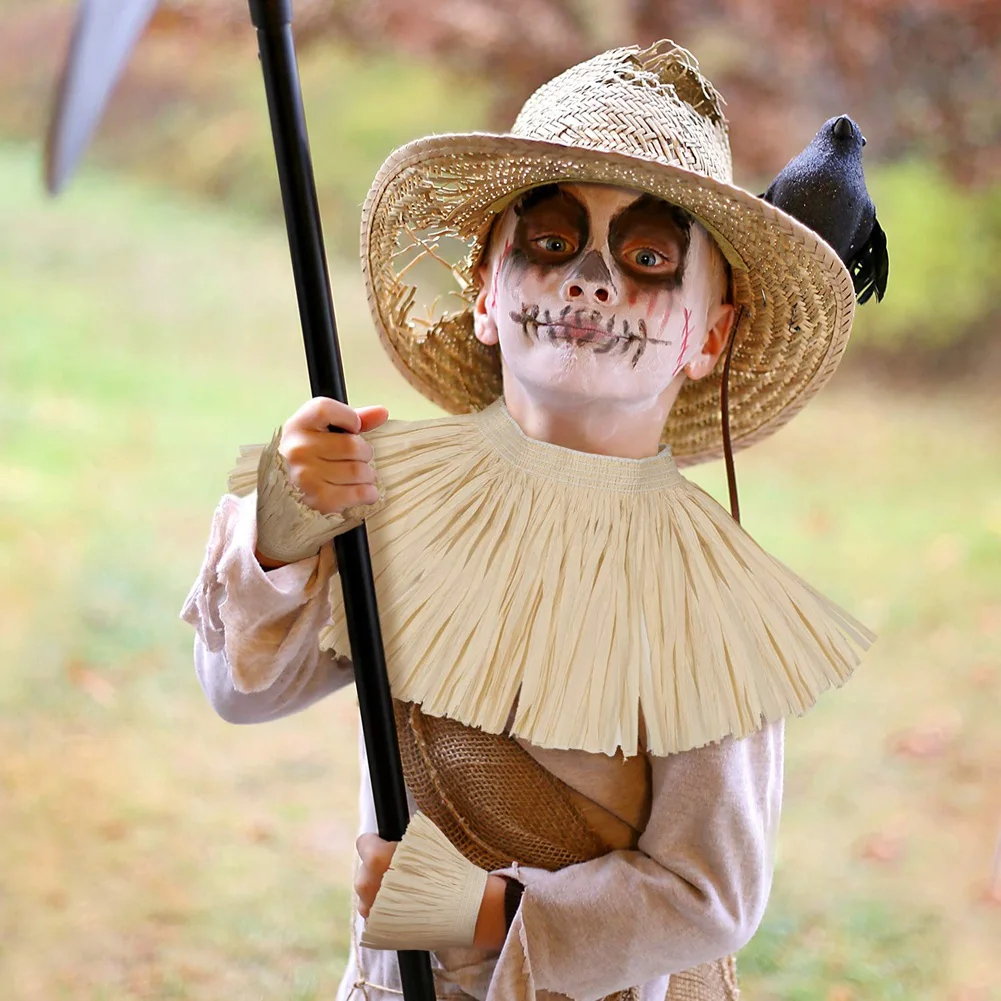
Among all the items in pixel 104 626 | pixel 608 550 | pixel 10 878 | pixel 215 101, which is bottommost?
pixel 10 878

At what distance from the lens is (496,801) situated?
84cm

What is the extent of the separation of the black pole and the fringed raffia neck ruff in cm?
4

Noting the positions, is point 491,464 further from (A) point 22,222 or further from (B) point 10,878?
(A) point 22,222

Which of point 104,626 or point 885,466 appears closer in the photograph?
point 104,626

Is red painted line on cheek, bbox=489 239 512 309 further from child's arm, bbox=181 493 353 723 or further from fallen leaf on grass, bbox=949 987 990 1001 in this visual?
fallen leaf on grass, bbox=949 987 990 1001

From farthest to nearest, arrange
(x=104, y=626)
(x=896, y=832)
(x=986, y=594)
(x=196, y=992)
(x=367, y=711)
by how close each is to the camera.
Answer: (x=986, y=594), (x=104, y=626), (x=896, y=832), (x=196, y=992), (x=367, y=711)

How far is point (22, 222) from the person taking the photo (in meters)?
2.60

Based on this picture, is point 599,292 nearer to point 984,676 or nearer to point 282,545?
point 282,545

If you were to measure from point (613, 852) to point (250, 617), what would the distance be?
0.30m

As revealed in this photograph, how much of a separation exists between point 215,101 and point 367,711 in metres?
2.27

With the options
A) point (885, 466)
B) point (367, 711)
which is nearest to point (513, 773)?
point (367, 711)

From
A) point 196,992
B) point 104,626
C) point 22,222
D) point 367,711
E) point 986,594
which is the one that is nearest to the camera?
point 367,711

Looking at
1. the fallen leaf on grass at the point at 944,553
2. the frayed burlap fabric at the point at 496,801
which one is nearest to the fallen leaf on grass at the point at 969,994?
the fallen leaf on grass at the point at 944,553

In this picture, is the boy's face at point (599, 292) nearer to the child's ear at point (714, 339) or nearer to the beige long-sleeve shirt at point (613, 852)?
the child's ear at point (714, 339)
